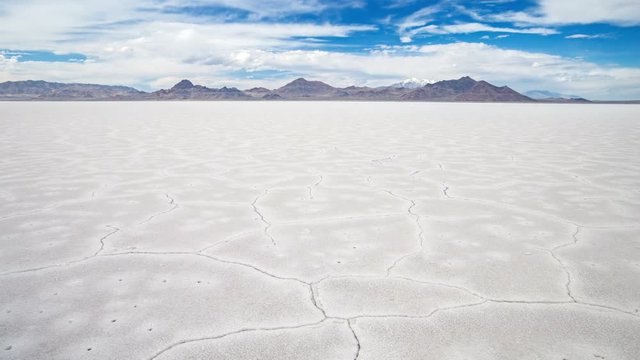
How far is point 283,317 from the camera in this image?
75.7 inches

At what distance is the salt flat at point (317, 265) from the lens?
175 cm

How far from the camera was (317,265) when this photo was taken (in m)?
2.50

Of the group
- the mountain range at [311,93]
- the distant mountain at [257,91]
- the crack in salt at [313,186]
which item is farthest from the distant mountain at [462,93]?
the crack in salt at [313,186]

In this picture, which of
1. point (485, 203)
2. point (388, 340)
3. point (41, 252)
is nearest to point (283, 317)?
point (388, 340)

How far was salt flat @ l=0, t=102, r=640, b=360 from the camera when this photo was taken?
175 cm

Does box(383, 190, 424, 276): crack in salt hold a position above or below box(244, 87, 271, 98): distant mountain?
below

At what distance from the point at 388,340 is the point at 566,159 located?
6116 millimetres

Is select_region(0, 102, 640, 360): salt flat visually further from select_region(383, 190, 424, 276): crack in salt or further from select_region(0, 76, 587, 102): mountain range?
select_region(0, 76, 587, 102): mountain range

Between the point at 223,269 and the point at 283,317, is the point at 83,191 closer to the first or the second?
the point at 223,269

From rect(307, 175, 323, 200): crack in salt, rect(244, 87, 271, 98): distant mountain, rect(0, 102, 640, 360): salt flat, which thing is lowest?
rect(0, 102, 640, 360): salt flat

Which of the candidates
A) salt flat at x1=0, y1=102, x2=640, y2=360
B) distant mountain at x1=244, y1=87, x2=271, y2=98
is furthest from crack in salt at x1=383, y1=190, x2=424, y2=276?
distant mountain at x1=244, y1=87, x2=271, y2=98

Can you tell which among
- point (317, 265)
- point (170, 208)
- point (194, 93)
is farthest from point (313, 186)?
point (194, 93)

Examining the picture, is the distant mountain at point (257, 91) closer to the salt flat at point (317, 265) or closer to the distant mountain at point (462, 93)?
the distant mountain at point (462, 93)

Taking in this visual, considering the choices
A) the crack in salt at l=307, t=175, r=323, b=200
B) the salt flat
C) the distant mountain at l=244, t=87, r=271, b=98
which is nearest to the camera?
the salt flat
